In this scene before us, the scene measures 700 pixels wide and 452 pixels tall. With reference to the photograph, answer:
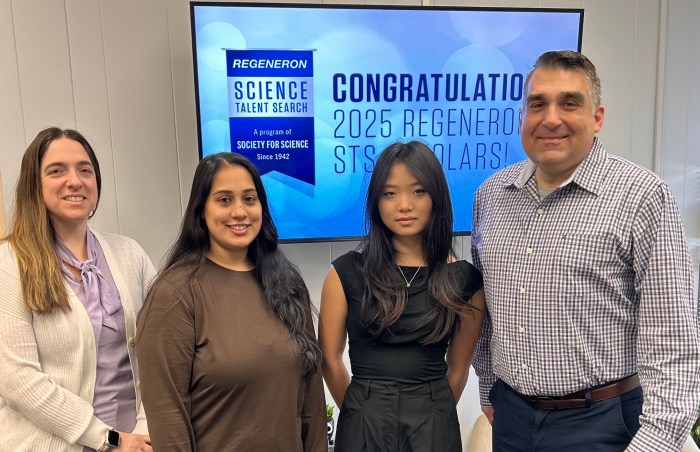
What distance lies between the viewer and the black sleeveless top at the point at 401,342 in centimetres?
143

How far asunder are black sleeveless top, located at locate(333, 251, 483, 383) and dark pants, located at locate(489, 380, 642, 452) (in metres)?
0.24

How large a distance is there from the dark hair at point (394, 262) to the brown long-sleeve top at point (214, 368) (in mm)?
263

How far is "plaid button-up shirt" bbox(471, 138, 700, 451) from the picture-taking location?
1190 mm

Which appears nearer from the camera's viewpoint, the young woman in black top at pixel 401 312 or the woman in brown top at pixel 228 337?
the woman in brown top at pixel 228 337

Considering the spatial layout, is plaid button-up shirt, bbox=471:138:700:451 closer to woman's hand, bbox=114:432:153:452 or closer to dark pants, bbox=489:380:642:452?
dark pants, bbox=489:380:642:452

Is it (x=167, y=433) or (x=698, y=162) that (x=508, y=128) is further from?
(x=167, y=433)

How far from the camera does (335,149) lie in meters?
2.19

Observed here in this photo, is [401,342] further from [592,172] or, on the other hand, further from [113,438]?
[113,438]

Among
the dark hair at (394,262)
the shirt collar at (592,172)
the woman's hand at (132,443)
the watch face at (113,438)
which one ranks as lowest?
the woman's hand at (132,443)

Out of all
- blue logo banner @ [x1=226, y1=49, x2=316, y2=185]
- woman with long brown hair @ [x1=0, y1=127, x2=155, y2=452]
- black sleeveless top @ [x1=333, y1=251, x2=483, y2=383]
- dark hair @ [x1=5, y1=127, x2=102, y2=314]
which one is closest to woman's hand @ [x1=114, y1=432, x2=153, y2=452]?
woman with long brown hair @ [x1=0, y1=127, x2=155, y2=452]

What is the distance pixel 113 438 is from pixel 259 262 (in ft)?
1.99

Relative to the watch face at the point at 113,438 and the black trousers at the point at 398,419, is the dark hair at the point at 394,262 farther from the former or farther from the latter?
the watch face at the point at 113,438

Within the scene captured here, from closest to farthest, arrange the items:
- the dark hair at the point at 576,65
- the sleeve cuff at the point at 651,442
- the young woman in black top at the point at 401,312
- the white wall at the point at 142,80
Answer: the sleeve cuff at the point at 651,442 → the dark hair at the point at 576,65 → the young woman in black top at the point at 401,312 → the white wall at the point at 142,80

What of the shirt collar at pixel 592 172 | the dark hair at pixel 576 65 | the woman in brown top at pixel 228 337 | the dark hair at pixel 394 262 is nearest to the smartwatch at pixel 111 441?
the woman in brown top at pixel 228 337
